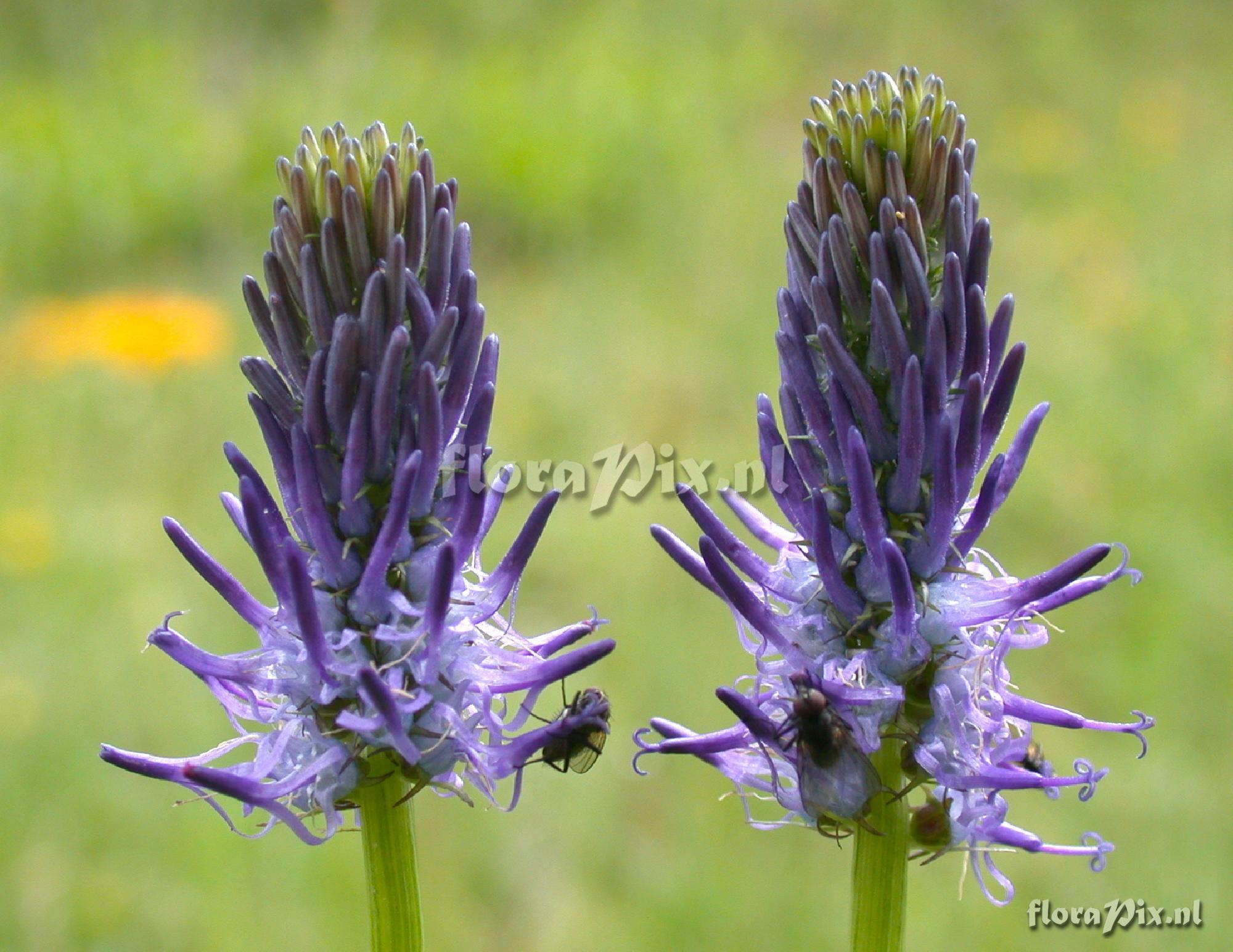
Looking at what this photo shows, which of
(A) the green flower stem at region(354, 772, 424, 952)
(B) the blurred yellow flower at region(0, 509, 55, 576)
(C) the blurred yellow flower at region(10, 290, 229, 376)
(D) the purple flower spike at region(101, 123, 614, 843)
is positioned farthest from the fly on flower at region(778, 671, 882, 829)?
(C) the blurred yellow flower at region(10, 290, 229, 376)

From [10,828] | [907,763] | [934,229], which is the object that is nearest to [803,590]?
[907,763]

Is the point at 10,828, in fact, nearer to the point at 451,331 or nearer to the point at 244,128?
the point at 451,331

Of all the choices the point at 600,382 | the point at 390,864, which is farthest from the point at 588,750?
the point at 600,382

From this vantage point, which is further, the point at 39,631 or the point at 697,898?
the point at 39,631

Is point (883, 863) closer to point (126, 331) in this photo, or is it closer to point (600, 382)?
point (600, 382)

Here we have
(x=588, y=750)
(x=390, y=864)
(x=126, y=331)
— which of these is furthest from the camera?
(x=126, y=331)

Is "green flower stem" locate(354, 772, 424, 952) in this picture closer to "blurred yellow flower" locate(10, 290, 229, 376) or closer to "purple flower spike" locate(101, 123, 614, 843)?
"purple flower spike" locate(101, 123, 614, 843)

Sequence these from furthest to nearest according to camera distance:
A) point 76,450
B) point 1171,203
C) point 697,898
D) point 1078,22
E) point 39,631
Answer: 1. point 1078,22
2. point 1171,203
3. point 76,450
4. point 39,631
5. point 697,898
